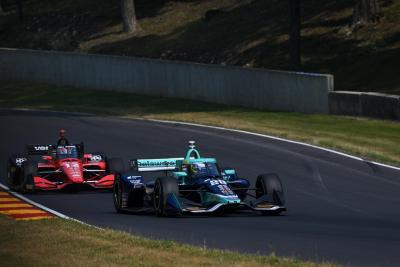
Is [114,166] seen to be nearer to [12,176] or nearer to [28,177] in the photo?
[28,177]

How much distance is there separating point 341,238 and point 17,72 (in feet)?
150

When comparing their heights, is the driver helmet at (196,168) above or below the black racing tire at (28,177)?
above

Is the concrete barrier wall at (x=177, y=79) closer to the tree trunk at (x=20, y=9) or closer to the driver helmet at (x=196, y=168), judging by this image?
the tree trunk at (x=20, y=9)

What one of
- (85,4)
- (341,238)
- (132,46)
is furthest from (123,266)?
(85,4)

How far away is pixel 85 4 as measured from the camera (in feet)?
246

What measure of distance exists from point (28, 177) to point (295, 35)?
2756 cm

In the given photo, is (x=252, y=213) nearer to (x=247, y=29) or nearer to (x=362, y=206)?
(x=362, y=206)

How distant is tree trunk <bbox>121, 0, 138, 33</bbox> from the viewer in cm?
6431

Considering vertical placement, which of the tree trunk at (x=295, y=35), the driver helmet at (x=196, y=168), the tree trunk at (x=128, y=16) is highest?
the tree trunk at (x=128, y=16)

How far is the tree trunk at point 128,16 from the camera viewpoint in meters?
64.3

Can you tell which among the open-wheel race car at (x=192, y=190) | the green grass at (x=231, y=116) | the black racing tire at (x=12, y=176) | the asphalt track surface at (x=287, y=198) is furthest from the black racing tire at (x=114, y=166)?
the green grass at (x=231, y=116)

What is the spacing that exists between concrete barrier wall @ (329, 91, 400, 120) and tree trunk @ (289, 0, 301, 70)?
1111 cm

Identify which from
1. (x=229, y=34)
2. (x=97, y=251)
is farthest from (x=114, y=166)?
(x=229, y=34)

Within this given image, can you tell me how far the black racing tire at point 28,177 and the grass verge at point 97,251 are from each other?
5.77m
